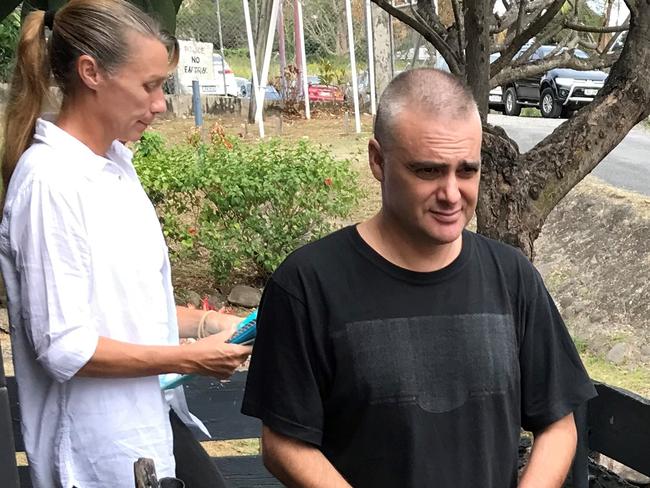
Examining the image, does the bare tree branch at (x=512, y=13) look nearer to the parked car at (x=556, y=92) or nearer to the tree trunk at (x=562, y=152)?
the tree trunk at (x=562, y=152)

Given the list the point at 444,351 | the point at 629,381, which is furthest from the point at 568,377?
the point at 629,381

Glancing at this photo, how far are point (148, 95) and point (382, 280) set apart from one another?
2.16ft

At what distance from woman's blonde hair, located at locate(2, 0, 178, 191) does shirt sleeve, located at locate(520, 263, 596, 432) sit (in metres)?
0.93

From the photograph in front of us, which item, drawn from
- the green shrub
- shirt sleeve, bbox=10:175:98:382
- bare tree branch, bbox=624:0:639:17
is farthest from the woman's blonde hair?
the green shrub

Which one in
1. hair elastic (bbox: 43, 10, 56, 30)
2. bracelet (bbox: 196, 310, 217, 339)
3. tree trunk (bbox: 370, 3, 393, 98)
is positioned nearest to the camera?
hair elastic (bbox: 43, 10, 56, 30)

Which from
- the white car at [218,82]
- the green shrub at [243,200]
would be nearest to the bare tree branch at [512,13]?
the green shrub at [243,200]

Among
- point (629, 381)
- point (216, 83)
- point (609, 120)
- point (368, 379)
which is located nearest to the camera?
point (368, 379)

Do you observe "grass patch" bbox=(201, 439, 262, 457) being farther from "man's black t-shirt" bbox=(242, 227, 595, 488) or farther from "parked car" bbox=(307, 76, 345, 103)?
"parked car" bbox=(307, 76, 345, 103)

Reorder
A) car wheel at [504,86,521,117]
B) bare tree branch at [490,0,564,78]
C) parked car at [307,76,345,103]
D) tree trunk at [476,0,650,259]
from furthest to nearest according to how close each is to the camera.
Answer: parked car at [307,76,345,103] < car wheel at [504,86,521,117] < bare tree branch at [490,0,564,78] < tree trunk at [476,0,650,259]

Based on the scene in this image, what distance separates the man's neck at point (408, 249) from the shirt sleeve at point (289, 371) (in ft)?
0.59

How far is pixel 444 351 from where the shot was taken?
1.65m

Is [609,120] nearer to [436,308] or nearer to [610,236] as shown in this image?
[436,308]

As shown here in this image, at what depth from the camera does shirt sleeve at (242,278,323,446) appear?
1632 mm

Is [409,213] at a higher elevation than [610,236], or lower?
higher
